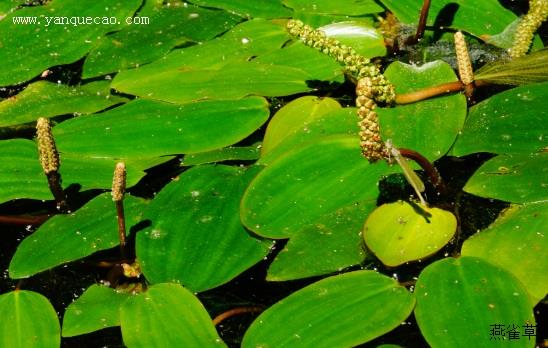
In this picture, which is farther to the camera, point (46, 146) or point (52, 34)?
point (52, 34)

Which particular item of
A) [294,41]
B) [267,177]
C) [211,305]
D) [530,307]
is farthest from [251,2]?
[530,307]

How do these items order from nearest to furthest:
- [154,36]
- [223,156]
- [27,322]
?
[27,322] < [223,156] < [154,36]

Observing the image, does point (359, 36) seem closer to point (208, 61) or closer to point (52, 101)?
point (208, 61)

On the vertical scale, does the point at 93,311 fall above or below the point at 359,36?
below

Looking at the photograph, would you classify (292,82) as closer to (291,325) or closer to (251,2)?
(251,2)

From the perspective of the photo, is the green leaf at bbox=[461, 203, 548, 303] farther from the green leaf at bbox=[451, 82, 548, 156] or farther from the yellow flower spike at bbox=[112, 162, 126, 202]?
the yellow flower spike at bbox=[112, 162, 126, 202]

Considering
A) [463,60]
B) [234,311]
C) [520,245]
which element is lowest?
[234,311]

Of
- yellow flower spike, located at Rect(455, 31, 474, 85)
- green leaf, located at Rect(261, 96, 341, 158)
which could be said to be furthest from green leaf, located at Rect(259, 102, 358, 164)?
yellow flower spike, located at Rect(455, 31, 474, 85)

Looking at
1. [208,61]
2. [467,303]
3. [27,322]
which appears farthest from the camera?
[208,61]

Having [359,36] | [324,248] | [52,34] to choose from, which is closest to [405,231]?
[324,248]
